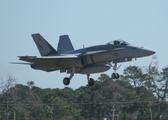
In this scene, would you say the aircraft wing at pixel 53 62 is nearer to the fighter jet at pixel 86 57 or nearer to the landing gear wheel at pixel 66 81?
the fighter jet at pixel 86 57

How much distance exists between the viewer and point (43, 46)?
48.5 metres

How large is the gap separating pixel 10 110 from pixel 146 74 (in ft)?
64.5

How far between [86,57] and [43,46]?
13.2ft

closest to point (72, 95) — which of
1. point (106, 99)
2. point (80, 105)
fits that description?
point (80, 105)

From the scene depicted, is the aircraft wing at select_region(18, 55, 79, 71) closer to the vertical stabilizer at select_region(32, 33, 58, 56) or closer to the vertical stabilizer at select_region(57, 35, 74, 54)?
Result: the vertical stabilizer at select_region(32, 33, 58, 56)

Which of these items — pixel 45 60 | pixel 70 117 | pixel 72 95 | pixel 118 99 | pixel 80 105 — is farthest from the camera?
pixel 72 95

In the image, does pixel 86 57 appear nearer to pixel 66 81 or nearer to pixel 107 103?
pixel 66 81

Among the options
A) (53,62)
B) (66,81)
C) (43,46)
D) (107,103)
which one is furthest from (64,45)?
(107,103)

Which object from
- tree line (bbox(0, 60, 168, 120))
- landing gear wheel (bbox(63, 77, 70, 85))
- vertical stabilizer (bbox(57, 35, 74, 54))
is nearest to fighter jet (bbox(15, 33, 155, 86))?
landing gear wheel (bbox(63, 77, 70, 85))

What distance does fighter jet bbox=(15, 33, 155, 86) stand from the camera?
44.7 meters

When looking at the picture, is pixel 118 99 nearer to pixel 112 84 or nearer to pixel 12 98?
pixel 112 84

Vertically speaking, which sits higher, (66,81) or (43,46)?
(43,46)

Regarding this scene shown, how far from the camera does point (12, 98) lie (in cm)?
7731

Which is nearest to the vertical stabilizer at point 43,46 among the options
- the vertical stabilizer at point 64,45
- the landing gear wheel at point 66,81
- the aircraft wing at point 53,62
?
the aircraft wing at point 53,62
